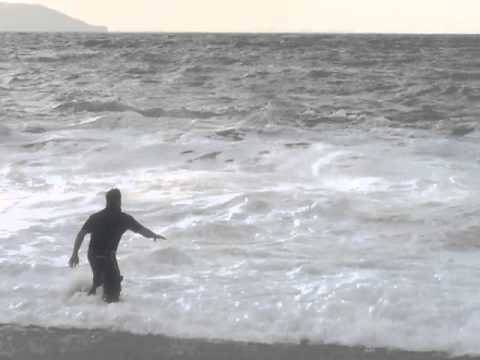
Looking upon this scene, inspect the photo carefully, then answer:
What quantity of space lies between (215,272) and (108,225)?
1.49 m

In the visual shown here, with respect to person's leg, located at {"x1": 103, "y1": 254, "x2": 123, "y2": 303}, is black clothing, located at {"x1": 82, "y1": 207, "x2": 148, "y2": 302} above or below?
above

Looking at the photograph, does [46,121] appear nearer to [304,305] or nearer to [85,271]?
[85,271]

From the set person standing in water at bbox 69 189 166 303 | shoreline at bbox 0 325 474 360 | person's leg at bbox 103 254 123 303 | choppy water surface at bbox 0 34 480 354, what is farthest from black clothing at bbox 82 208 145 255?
shoreline at bbox 0 325 474 360

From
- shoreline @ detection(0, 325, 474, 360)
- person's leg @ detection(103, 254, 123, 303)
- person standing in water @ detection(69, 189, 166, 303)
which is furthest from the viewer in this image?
person's leg @ detection(103, 254, 123, 303)

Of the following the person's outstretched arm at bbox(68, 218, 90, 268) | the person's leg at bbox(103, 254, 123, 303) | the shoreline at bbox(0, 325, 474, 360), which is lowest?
the shoreline at bbox(0, 325, 474, 360)

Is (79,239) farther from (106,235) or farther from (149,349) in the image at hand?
(149,349)

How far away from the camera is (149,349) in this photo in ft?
16.6

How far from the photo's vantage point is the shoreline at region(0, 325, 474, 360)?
493cm

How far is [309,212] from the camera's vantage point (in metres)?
→ 9.02

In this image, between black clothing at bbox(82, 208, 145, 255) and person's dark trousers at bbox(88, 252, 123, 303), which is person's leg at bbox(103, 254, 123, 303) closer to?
person's dark trousers at bbox(88, 252, 123, 303)

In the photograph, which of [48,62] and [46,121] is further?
[48,62]

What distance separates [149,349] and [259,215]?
13.3 ft

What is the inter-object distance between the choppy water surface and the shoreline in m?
0.14

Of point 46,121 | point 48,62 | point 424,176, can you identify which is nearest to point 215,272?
point 424,176
